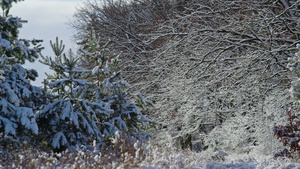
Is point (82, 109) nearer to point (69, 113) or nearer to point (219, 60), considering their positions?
point (69, 113)

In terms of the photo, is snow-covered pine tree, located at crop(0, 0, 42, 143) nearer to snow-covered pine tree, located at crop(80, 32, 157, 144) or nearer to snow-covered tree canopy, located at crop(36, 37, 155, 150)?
snow-covered tree canopy, located at crop(36, 37, 155, 150)

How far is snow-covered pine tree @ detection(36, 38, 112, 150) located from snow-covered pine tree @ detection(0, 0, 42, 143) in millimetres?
570

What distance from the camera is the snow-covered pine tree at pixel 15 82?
8.13 meters

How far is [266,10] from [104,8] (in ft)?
39.4

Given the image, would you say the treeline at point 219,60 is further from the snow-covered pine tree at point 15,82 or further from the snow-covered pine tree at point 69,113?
the snow-covered pine tree at point 15,82

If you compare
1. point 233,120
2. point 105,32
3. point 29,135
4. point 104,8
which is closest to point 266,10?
point 233,120

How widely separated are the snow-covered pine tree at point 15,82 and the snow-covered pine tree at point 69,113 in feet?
1.87

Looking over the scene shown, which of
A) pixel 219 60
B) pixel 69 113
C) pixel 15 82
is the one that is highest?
pixel 219 60

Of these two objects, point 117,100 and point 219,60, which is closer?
point 117,100

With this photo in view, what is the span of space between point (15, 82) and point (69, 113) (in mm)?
1711

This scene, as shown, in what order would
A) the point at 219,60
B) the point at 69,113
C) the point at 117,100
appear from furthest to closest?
the point at 219,60 < the point at 117,100 < the point at 69,113

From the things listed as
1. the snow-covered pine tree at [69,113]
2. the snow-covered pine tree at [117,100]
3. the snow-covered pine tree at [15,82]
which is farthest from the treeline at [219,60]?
the snow-covered pine tree at [15,82]

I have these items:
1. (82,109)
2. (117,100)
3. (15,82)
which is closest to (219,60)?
(117,100)

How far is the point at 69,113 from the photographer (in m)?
8.85
